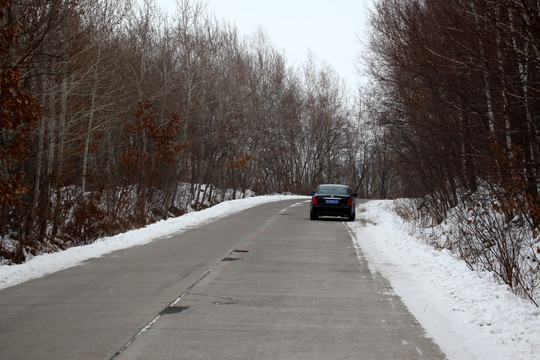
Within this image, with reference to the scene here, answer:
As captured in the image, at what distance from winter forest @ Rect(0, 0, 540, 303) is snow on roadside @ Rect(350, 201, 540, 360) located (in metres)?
0.63

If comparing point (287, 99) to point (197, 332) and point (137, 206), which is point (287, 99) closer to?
point (137, 206)

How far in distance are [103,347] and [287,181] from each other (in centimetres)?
6541

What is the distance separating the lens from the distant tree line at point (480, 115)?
11844 mm

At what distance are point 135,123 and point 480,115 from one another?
19.9 metres

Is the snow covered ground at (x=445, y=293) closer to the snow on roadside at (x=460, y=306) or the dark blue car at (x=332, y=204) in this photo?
the snow on roadside at (x=460, y=306)

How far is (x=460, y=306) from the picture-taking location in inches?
365

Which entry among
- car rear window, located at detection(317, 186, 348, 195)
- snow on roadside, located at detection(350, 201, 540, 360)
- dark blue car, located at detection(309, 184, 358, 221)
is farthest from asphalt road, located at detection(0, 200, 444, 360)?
car rear window, located at detection(317, 186, 348, 195)

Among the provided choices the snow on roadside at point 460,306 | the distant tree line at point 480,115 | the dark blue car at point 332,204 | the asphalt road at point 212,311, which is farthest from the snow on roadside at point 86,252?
the distant tree line at point 480,115

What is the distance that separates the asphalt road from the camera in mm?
6660

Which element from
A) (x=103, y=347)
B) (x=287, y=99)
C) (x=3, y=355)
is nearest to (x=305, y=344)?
(x=103, y=347)

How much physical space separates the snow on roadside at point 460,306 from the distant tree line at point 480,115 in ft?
2.45

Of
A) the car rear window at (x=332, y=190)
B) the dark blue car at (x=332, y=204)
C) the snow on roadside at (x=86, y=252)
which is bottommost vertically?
the snow on roadside at (x=86, y=252)

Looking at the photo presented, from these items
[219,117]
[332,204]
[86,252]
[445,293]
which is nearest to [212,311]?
[445,293]

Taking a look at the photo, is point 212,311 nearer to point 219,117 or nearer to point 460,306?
point 460,306
